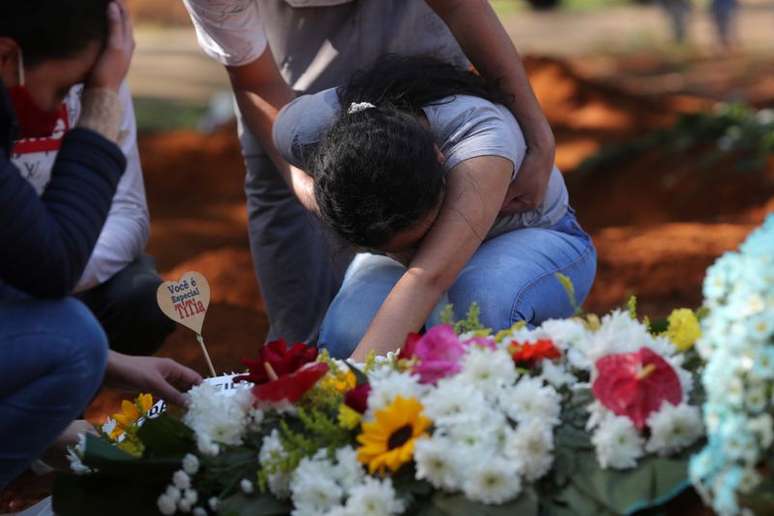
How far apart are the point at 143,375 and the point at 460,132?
0.90 m

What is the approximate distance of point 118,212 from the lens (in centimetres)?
327

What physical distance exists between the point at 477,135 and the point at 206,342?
155 cm

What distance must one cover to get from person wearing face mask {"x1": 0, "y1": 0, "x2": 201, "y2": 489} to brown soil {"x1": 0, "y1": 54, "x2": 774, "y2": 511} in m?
0.83

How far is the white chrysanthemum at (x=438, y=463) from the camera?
1.96 m

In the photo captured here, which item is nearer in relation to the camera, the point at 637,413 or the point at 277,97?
the point at 637,413

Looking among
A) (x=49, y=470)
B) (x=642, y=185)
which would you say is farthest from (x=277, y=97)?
(x=642, y=185)

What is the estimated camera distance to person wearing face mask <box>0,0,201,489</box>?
6.57ft

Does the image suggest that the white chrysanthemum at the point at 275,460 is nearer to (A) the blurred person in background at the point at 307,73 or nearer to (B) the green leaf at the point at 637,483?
(B) the green leaf at the point at 637,483

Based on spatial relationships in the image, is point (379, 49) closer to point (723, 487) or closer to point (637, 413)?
point (637, 413)

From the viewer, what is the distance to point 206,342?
4027mm

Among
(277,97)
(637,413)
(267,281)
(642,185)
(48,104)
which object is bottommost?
(642,185)

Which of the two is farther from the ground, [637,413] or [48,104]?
[48,104]

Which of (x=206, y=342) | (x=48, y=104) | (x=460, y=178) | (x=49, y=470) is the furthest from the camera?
(x=206, y=342)

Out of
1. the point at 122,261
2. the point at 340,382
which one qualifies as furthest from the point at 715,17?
the point at 340,382
